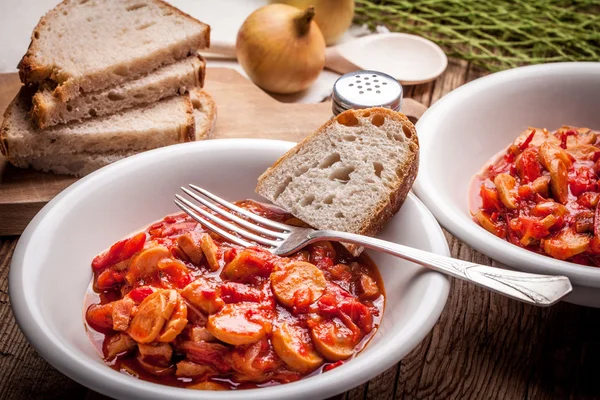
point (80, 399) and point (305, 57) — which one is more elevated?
point (305, 57)

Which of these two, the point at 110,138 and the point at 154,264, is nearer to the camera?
the point at 154,264

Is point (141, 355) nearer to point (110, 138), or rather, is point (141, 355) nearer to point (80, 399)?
point (80, 399)

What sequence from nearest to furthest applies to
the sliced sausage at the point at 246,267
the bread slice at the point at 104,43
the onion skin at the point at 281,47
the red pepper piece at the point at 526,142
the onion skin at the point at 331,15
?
the sliced sausage at the point at 246,267
the red pepper piece at the point at 526,142
the bread slice at the point at 104,43
the onion skin at the point at 281,47
the onion skin at the point at 331,15

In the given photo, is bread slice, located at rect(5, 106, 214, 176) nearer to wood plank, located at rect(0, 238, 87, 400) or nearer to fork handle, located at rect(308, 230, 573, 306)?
wood plank, located at rect(0, 238, 87, 400)

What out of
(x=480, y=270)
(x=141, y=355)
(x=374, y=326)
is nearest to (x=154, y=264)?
(x=141, y=355)

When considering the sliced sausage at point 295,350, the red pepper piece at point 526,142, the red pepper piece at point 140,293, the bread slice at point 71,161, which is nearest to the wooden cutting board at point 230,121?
the bread slice at point 71,161

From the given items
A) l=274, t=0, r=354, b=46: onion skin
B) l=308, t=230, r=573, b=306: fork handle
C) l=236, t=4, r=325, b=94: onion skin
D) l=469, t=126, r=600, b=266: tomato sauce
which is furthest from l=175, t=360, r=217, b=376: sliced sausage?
l=274, t=0, r=354, b=46: onion skin

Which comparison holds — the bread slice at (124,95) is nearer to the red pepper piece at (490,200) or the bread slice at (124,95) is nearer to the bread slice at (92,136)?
the bread slice at (92,136)
